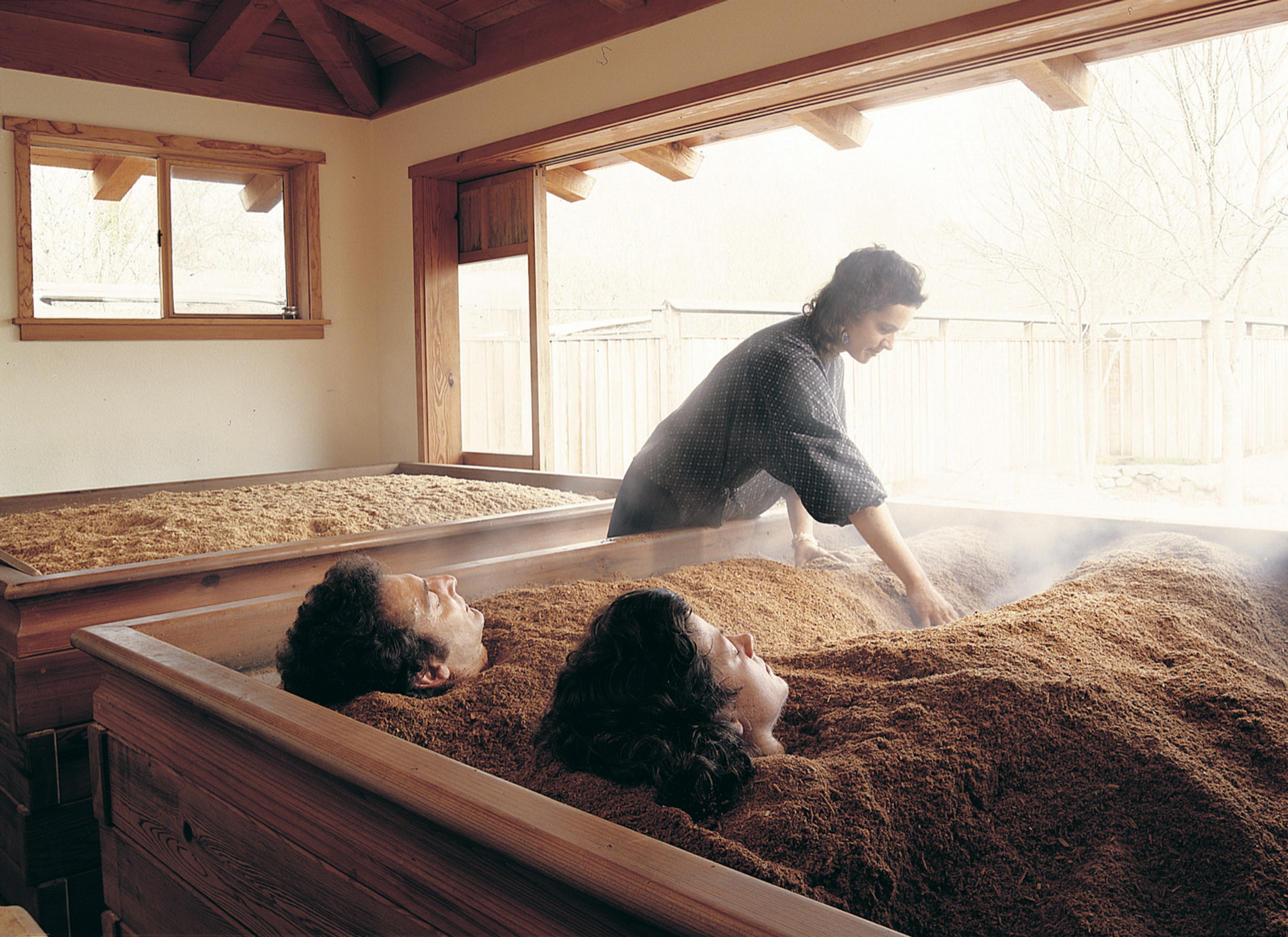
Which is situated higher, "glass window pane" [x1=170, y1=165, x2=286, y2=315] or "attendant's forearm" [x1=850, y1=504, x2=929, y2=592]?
"glass window pane" [x1=170, y1=165, x2=286, y2=315]

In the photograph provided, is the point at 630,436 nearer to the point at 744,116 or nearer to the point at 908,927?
the point at 744,116

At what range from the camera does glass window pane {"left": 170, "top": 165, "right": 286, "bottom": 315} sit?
4262 millimetres

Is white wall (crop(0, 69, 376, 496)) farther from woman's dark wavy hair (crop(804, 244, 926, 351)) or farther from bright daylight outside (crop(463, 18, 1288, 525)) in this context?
woman's dark wavy hair (crop(804, 244, 926, 351))

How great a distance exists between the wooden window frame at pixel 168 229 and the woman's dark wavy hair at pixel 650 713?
12.3 feet

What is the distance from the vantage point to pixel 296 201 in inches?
181

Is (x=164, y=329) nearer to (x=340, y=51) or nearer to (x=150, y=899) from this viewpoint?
(x=340, y=51)

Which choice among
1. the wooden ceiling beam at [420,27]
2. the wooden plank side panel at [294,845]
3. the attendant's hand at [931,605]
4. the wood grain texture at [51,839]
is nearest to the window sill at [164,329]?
the wooden ceiling beam at [420,27]

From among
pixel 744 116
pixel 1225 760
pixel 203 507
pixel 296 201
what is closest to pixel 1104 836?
pixel 1225 760

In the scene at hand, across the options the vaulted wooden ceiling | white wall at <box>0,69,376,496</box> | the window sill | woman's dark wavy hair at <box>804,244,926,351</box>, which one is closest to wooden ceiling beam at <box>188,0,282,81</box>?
the vaulted wooden ceiling

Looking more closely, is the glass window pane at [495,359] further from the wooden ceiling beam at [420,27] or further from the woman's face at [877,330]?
the woman's face at [877,330]

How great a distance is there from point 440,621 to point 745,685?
499mm

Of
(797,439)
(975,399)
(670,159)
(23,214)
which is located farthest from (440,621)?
(975,399)

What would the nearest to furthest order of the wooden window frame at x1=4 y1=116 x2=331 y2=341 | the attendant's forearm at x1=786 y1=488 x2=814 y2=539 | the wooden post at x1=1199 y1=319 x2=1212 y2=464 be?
the attendant's forearm at x1=786 y1=488 x2=814 y2=539 → the wooden window frame at x1=4 y1=116 x2=331 y2=341 → the wooden post at x1=1199 y1=319 x2=1212 y2=464

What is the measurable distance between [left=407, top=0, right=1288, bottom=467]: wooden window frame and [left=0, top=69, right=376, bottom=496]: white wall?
0.48 meters
